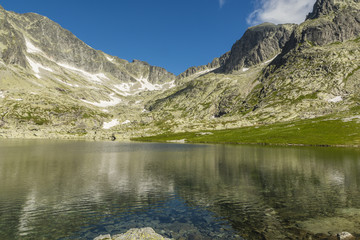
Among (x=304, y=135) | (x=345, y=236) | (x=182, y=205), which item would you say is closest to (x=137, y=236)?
(x=182, y=205)

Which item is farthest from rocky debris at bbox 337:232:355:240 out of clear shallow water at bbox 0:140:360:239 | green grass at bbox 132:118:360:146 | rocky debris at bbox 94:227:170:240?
green grass at bbox 132:118:360:146

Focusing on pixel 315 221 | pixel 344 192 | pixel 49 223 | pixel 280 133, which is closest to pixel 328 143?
pixel 280 133

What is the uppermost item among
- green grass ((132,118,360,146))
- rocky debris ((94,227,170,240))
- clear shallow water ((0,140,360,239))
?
green grass ((132,118,360,146))

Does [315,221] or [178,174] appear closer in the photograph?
[315,221]

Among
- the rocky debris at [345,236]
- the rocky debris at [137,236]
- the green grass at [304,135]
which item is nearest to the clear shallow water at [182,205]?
the rocky debris at [345,236]

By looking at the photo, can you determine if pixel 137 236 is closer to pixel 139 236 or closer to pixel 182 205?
pixel 139 236

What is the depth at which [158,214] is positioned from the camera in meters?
26.2

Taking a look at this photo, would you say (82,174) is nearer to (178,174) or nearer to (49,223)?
(178,174)

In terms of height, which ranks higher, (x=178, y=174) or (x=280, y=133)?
(x=280, y=133)

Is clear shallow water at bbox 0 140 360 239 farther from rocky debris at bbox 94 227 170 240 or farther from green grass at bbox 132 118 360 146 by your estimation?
green grass at bbox 132 118 360 146

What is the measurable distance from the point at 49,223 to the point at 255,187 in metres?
29.8

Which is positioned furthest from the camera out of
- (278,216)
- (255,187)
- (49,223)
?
(255,187)

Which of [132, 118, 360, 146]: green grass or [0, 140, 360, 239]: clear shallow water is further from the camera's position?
[132, 118, 360, 146]: green grass

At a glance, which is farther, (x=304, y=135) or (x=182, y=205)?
(x=304, y=135)
